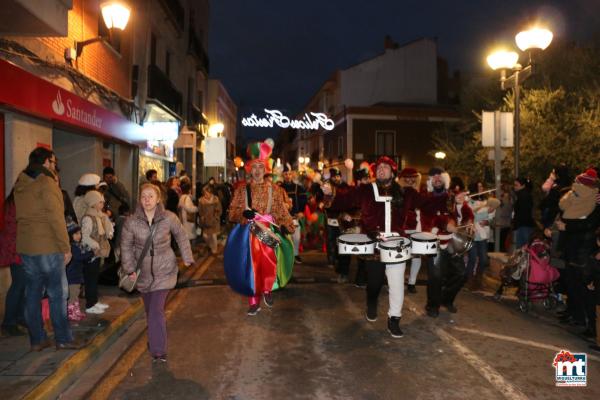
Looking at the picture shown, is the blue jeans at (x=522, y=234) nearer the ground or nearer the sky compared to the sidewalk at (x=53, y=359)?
nearer the sky

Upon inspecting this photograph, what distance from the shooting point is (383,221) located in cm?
610

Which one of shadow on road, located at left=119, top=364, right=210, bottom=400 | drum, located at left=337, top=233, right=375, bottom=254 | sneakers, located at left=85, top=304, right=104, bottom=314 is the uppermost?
drum, located at left=337, top=233, right=375, bottom=254

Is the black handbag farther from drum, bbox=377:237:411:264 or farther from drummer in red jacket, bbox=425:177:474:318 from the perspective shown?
drummer in red jacket, bbox=425:177:474:318

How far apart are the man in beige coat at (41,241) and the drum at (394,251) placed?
3.27 meters

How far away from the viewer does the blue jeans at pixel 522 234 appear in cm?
1005

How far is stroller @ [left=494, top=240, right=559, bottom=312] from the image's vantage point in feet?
24.1

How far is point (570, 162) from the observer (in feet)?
53.1

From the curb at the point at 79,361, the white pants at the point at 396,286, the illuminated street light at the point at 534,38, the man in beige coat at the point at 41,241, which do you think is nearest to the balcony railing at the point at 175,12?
the illuminated street light at the point at 534,38

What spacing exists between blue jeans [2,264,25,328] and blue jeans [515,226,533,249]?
8.35 meters

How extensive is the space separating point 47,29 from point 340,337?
5.68 m

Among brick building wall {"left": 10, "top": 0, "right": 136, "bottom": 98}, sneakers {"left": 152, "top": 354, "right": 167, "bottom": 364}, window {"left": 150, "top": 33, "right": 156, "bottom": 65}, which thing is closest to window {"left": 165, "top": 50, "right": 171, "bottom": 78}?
window {"left": 150, "top": 33, "right": 156, "bottom": 65}

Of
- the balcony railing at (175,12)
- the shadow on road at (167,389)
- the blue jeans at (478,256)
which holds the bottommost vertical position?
the shadow on road at (167,389)

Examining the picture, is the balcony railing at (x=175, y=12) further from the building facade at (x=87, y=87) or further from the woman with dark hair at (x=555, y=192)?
the woman with dark hair at (x=555, y=192)


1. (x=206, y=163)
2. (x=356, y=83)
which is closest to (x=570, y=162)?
(x=206, y=163)
